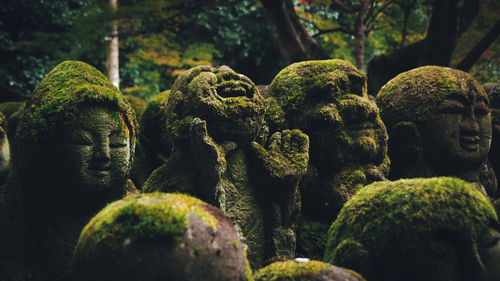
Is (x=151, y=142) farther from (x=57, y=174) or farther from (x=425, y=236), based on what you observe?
(x=425, y=236)

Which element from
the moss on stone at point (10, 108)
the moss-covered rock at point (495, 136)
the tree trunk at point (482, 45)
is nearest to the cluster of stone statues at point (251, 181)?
the moss-covered rock at point (495, 136)

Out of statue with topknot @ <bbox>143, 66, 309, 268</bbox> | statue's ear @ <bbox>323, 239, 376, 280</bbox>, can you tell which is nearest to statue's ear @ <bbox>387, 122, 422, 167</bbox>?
statue with topknot @ <bbox>143, 66, 309, 268</bbox>

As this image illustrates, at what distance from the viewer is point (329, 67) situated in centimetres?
520

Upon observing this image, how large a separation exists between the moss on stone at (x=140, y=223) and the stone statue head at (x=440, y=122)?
3.93m

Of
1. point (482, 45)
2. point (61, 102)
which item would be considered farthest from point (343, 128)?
point (482, 45)

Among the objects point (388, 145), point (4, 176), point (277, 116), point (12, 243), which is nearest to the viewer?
point (12, 243)

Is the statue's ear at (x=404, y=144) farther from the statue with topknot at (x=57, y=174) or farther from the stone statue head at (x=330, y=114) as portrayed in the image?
the statue with topknot at (x=57, y=174)

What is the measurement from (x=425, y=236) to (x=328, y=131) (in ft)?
7.92

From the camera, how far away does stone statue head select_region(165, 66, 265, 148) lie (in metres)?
3.85

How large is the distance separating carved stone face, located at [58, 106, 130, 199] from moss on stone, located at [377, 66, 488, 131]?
3805 millimetres

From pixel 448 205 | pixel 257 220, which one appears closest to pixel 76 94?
pixel 257 220

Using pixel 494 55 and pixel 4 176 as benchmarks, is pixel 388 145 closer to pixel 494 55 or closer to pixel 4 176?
pixel 4 176

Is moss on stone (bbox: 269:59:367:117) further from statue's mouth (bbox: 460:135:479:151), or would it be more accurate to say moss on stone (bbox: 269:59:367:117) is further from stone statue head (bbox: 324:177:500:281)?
stone statue head (bbox: 324:177:500:281)

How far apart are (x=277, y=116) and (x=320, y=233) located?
4.83 ft
